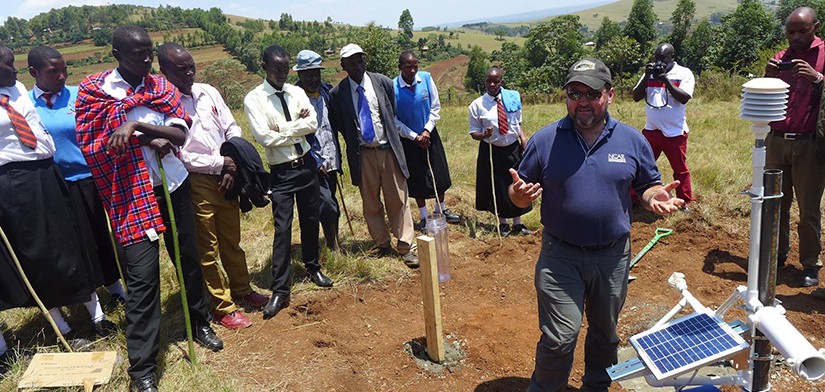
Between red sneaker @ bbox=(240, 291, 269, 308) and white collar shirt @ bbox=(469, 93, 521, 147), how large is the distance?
8.83 ft

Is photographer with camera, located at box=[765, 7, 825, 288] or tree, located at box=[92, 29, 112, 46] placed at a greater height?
tree, located at box=[92, 29, 112, 46]

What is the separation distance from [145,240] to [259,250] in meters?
2.16

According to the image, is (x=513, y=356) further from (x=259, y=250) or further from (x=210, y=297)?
(x=259, y=250)

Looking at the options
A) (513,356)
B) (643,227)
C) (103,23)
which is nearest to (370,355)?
(513,356)

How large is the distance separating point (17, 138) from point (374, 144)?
266 cm

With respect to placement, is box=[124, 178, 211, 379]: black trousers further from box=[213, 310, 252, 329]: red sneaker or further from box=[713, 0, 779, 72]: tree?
box=[713, 0, 779, 72]: tree

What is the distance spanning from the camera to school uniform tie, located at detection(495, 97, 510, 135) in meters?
5.31

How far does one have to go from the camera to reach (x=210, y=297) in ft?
13.0

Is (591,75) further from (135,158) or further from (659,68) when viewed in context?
(659,68)

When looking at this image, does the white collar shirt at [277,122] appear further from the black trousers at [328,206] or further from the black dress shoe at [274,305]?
the black dress shoe at [274,305]

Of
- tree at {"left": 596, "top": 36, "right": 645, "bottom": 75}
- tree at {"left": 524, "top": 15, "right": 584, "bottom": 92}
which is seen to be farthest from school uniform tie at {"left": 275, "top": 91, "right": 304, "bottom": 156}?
tree at {"left": 524, "top": 15, "right": 584, "bottom": 92}

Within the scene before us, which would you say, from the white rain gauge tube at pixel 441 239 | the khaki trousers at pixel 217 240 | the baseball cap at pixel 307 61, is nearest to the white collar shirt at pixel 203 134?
the khaki trousers at pixel 217 240

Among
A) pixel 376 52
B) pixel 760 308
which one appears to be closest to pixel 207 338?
pixel 760 308

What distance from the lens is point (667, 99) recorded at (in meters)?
5.34
